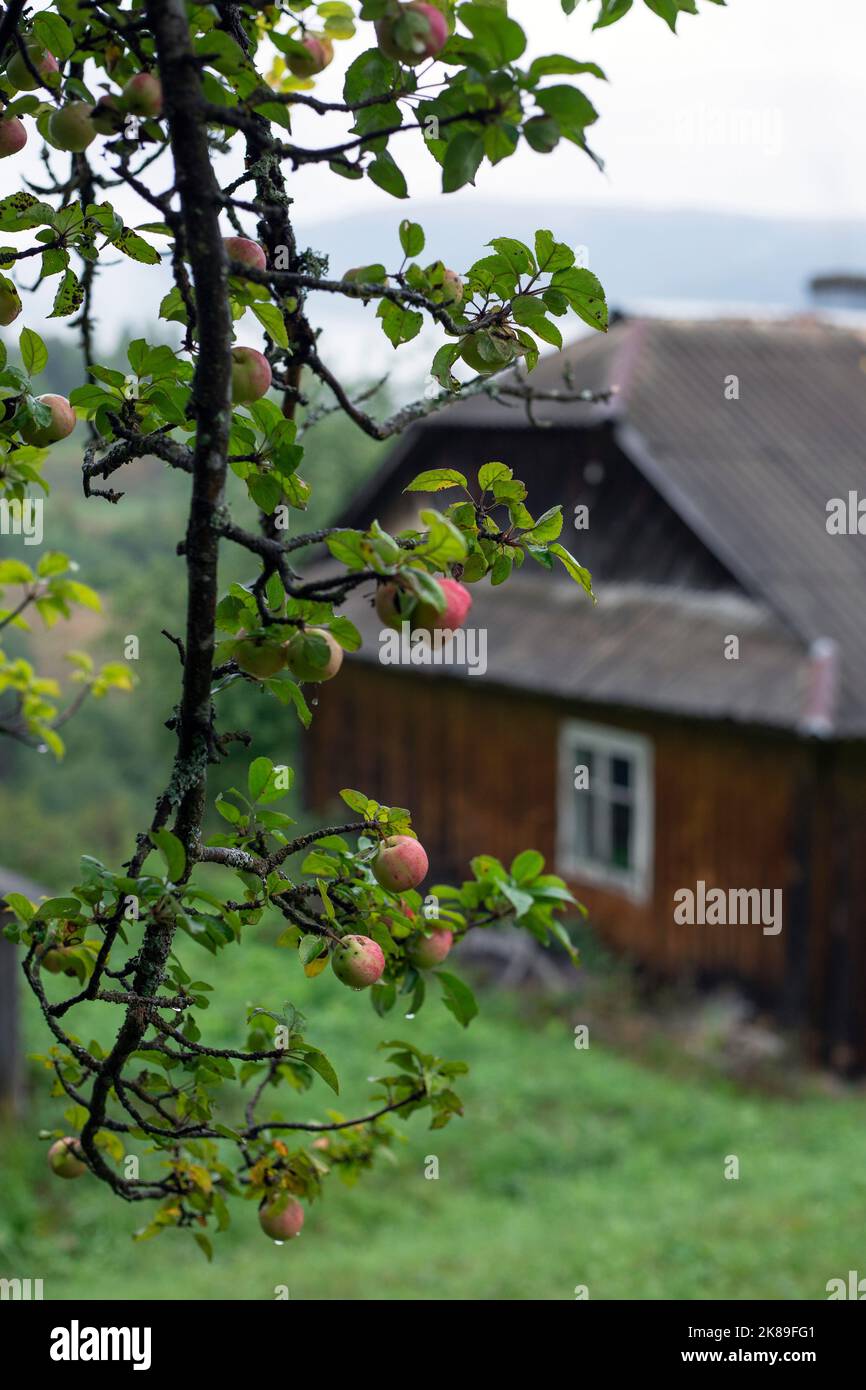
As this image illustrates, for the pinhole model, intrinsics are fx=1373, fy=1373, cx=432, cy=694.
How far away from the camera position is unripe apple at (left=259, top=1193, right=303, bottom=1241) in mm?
2051

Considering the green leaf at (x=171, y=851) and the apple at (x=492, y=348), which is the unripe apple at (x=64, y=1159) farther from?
the apple at (x=492, y=348)

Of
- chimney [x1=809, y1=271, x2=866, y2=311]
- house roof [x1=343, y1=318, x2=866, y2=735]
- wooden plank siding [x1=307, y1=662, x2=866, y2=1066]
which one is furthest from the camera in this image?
chimney [x1=809, y1=271, x2=866, y2=311]

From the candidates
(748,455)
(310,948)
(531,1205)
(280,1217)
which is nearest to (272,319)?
(310,948)

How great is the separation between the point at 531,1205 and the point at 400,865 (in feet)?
20.4

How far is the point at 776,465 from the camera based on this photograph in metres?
11.3

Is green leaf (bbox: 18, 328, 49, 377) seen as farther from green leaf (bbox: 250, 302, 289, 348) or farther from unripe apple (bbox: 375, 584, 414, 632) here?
unripe apple (bbox: 375, 584, 414, 632)

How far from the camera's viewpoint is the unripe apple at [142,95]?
1509mm

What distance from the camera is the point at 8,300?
185 centimetres

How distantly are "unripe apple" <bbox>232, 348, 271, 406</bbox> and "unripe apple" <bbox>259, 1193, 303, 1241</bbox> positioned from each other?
118 centimetres

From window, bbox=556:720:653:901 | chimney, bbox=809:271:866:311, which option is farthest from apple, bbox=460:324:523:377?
chimney, bbox=809:271:866:311

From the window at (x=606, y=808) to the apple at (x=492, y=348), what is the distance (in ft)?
28.4

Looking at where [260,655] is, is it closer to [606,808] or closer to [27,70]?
[27,70]
